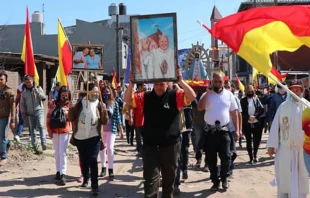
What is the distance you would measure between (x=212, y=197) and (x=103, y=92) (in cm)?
305

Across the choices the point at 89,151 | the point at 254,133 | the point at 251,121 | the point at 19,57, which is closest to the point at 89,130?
the point at 89,151

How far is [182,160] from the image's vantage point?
8391 mm

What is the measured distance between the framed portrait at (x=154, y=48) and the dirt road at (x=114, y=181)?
2.71m

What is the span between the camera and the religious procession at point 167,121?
17.6 feet

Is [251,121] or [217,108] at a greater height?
[217,108]

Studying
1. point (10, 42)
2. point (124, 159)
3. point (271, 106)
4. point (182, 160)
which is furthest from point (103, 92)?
point (10, 42)

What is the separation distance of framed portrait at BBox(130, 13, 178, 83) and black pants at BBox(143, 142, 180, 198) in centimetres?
87

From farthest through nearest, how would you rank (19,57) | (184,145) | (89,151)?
1. (19,57)
2. (184,145)
3. (89,151)

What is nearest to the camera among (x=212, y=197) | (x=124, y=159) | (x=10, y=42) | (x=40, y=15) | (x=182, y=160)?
(x=212, y=197)

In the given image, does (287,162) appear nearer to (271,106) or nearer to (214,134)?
(214,134)

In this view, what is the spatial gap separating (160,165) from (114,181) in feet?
9.66

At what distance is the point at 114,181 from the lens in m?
8.27

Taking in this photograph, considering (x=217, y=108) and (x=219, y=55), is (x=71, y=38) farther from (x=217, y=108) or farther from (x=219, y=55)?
(x=217, y=108)

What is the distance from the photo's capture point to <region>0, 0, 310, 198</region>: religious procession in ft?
17.6
